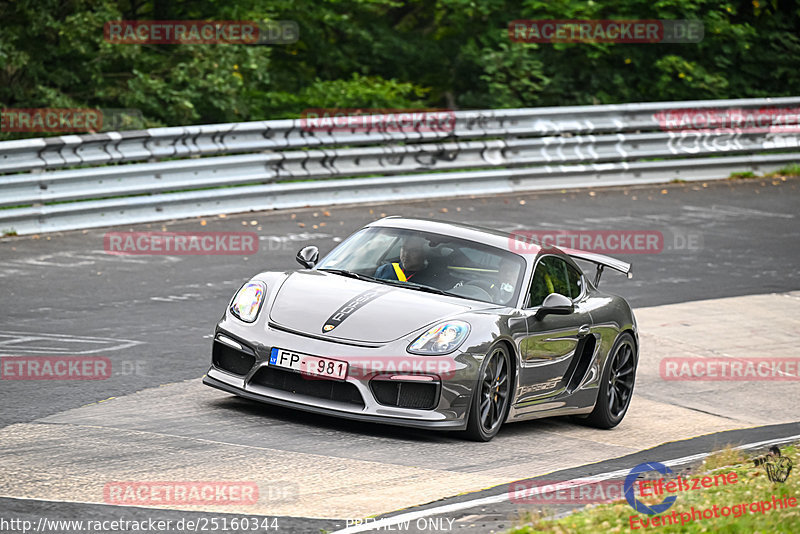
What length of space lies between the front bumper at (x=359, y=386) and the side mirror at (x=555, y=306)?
0.95 meters

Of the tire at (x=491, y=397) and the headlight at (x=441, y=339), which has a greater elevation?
the headlight at (x=441, y=339)

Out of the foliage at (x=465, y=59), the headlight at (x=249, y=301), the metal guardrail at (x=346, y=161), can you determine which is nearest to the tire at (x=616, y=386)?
the headlight at (x=249, y=301)

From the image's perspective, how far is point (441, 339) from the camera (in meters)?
8.02

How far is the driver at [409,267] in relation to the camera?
8.98 meters

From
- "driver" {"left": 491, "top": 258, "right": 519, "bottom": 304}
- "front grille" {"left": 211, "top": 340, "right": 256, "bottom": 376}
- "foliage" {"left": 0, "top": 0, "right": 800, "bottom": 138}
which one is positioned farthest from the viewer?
"foliage" {"left": 0, "top": 0, "right": 800, "bottom": 138}

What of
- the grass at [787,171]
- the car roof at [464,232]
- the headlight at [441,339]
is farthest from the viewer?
the grass at [787,171]

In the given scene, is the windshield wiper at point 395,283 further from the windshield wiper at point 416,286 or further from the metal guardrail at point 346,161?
the metal guardrail at point 346,161

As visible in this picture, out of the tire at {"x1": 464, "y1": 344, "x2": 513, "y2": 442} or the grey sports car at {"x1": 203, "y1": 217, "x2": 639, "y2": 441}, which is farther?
the tire at {"x1": 464, "y1": 344, "x2": 513, "y2": 442}

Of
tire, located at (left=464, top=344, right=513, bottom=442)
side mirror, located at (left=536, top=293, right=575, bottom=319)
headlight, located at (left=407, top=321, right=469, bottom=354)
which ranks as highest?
side mirror, located at (left=536, top=293, right=575, bottom=319)

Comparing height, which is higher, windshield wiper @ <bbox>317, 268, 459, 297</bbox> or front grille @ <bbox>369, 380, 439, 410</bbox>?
windshield wiper @ <bbox>317, 268, 459, 297</bbox>

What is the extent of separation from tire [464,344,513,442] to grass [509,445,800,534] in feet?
5.43

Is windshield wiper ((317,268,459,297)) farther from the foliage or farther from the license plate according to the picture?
the foliage

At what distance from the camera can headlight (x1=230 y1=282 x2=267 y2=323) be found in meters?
8.37

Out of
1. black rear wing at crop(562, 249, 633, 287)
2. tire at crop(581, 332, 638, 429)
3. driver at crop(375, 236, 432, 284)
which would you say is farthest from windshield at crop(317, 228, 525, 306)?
tire at crop(581, 332, 638, 429)
